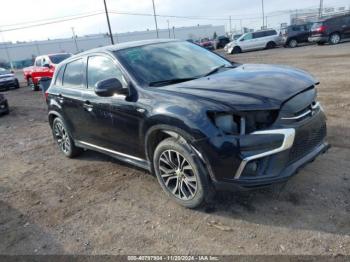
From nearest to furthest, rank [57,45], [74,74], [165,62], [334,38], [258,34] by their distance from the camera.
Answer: [165,62] < [74,74] < [334,38] < [258,34] < [57,45]

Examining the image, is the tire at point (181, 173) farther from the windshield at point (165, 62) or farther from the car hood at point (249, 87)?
the windshield at point (165, 62)

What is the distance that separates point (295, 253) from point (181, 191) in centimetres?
138

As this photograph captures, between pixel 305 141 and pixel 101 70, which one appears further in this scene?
pixel 101 70

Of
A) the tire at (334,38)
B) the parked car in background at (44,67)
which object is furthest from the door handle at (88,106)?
the tire at (334,38)

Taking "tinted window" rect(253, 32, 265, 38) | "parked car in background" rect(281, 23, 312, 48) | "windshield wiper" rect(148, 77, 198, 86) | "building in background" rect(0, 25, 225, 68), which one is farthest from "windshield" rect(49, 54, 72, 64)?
"building in background" rect(0, 25, 225, 68)

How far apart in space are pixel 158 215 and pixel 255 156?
4.40 feet

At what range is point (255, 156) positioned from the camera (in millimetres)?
3188

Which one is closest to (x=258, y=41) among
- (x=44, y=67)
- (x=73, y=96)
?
(x=44, y=67)

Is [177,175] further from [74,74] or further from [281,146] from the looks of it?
[74,74]

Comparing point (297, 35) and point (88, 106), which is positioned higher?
point (88, 106)

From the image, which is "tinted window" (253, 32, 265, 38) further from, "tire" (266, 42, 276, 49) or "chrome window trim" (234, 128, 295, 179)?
"chrome window trim" (234, 128, 295, 179)

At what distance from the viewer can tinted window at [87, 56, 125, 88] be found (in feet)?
14.3

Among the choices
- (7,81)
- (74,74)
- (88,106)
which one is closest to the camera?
(88,106)

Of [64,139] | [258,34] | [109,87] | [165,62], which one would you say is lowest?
[258,34]
